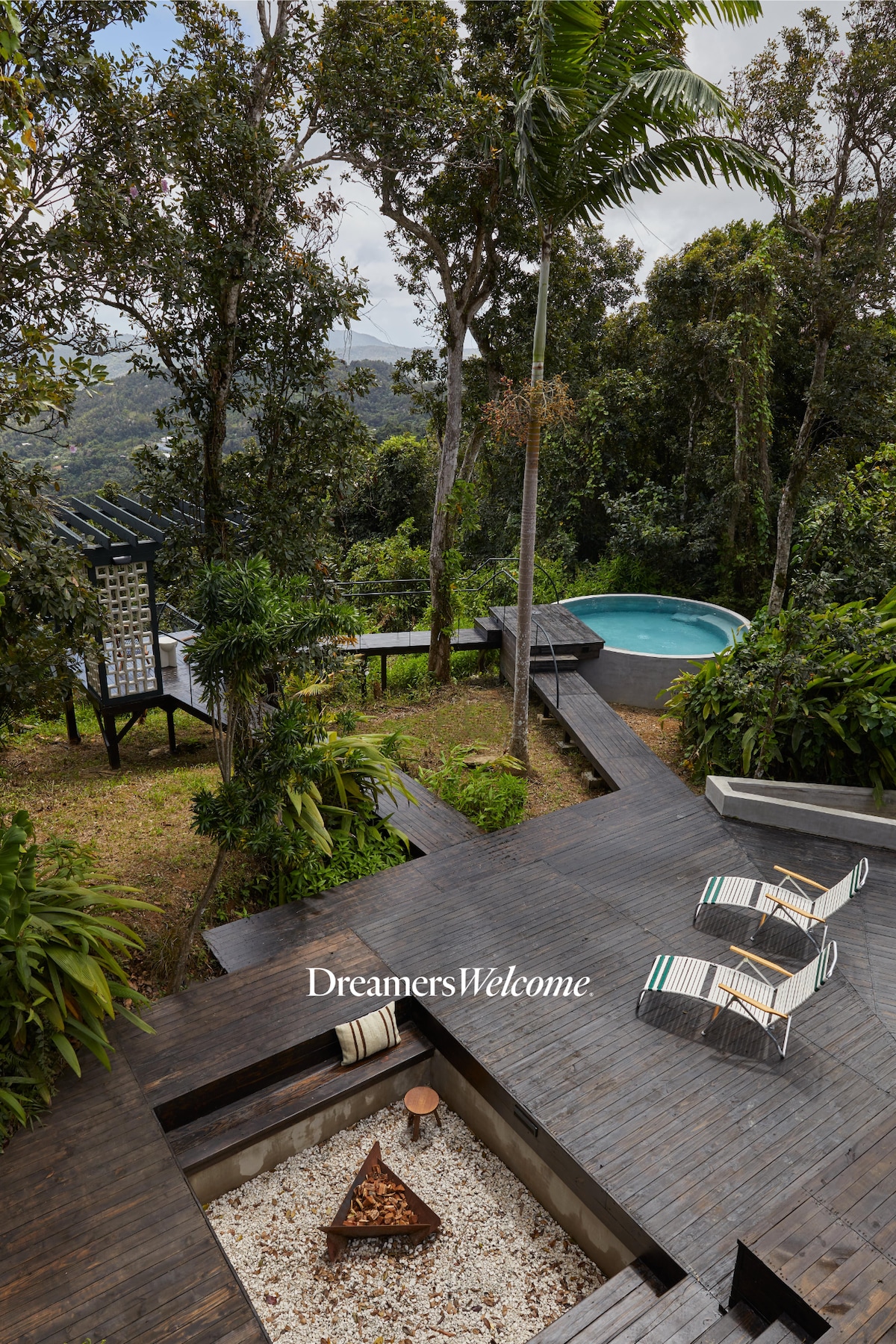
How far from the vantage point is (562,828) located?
7.11 metres

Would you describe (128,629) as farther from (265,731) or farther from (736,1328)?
(736,1328)

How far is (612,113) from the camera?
6113mm

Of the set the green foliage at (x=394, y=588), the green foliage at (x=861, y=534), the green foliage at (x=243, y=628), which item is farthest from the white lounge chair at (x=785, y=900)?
the green foliage at (x=394, y=588)

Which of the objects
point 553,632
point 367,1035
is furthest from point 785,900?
point 553,632

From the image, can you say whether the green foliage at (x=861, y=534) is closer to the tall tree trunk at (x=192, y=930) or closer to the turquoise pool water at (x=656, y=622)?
the turquoise pool water at (x=656, y=622)

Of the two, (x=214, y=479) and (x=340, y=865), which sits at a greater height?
(x=214, y=479)

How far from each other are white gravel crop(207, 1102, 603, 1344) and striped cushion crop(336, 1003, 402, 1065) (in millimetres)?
465

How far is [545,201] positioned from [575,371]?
9.79 metres

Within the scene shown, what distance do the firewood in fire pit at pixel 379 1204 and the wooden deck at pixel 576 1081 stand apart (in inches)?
29.3

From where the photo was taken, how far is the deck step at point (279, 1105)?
420cm

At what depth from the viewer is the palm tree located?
5.82 meters

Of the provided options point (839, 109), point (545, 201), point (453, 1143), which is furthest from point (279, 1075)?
point (839, 109)

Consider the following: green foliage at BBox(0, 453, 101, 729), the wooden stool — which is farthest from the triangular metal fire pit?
green foliage at BBox(0, 453, 101, 729)

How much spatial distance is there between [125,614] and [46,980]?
4.41 metres
